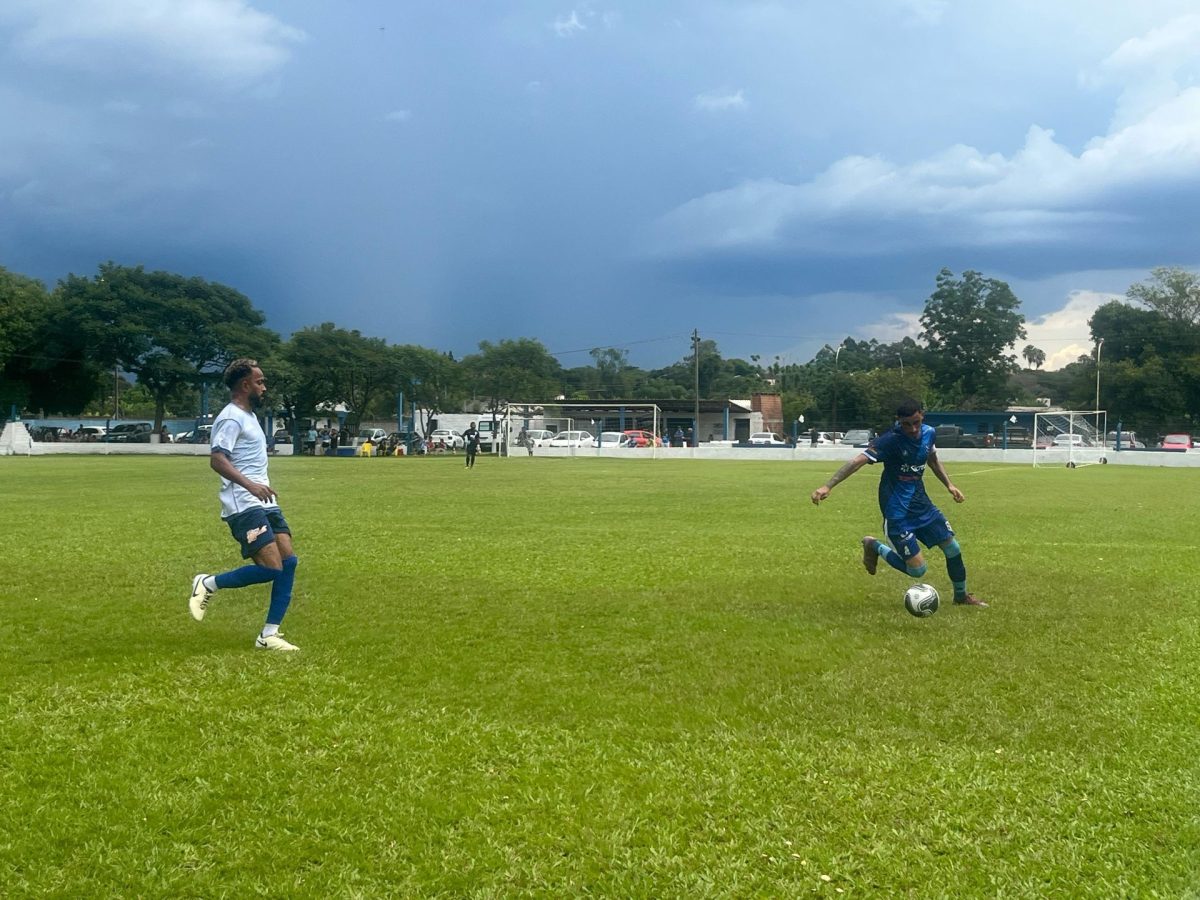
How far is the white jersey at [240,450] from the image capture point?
6668 mm

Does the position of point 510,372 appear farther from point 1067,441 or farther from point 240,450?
point 240,450

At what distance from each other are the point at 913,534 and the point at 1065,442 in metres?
37.6

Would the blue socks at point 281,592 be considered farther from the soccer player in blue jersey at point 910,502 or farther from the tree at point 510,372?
the tree at point 510,372

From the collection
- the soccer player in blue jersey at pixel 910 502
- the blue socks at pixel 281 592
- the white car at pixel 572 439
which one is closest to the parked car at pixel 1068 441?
the white car at pixel 572 439

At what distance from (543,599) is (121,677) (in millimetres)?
3713

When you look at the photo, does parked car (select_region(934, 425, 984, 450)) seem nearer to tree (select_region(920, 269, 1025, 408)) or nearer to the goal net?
the goal net

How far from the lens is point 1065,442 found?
1657 inches

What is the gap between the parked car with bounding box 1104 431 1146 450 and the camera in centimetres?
4525

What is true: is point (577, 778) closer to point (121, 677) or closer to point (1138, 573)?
point (121, 677)

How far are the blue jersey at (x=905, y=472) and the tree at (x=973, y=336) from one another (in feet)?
257

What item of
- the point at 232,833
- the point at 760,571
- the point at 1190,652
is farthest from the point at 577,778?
the point at 760,571

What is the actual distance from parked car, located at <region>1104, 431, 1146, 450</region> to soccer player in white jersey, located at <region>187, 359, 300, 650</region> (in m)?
45.2

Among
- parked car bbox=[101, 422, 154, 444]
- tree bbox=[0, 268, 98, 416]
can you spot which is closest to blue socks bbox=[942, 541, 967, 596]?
parked car bbox=[101, 422, 154, 444]

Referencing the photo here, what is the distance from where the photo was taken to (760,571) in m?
10.6
